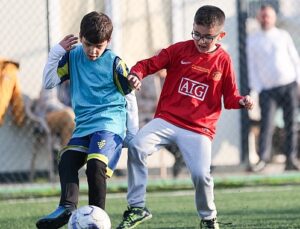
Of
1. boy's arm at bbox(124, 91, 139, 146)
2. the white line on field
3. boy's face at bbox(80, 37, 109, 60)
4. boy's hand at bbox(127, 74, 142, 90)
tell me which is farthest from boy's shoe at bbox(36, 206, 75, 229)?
the white line on field

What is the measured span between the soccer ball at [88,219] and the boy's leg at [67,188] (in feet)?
0.56

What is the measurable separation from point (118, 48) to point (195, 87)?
493 centimetres

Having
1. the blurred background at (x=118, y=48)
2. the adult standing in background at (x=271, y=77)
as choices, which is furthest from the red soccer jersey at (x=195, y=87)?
the adult standing in background at (x=271, y=77)

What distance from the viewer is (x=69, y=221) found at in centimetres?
625

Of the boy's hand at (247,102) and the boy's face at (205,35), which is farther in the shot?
the boy's face at (205,35)

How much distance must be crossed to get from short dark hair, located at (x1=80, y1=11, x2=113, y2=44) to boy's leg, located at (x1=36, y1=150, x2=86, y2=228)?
0.75 metres

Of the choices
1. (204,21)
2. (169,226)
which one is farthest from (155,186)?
(204,21)

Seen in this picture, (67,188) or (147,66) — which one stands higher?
(147,66)

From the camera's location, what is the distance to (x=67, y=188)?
654cm

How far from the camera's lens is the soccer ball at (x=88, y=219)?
6.14 m

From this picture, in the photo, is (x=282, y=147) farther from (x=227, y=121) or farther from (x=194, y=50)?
(x=194, y=50)

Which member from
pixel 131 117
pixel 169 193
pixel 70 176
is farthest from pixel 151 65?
pixel 169 193

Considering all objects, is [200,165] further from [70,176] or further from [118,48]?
[118,48]

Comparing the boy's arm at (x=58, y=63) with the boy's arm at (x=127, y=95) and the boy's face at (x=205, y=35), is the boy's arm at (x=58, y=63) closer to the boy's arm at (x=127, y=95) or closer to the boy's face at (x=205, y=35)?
the boy's arm at (x=127, y=95)
